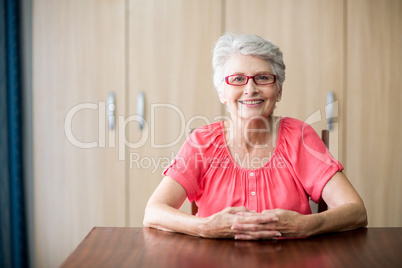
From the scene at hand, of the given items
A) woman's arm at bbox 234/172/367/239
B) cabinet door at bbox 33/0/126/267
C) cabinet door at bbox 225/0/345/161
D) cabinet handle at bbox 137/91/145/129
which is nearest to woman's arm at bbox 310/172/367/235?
woman's arm at bbox 234/172/367/239

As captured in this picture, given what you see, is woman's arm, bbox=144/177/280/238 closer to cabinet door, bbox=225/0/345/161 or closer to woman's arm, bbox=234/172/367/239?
woman's arm, bbox=234/172/367/239

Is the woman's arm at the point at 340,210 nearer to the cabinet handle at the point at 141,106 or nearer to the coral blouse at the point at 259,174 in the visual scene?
the coral blouse at the point at 259,174

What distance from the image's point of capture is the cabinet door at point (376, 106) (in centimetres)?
265

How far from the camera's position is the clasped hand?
1124mm

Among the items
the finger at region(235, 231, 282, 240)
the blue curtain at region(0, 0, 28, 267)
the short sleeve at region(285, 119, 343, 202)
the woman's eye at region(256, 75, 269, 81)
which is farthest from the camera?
the blue curtain at region(0, 0, 28, 267)

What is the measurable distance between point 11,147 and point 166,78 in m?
1.16

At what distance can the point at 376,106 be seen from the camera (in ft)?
8.75

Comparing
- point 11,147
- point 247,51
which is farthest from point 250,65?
point 11,147

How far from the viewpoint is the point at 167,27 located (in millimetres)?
2674

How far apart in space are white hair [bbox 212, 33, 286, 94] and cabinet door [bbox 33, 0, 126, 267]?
126 centimetres

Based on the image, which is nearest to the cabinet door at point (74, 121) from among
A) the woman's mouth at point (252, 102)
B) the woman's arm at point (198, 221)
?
the woman's mouth at point (252, 102)

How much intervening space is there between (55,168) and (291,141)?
1800 mm

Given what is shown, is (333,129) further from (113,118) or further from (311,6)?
(113,118)

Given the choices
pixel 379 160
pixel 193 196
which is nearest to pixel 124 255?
pixel 193 196
